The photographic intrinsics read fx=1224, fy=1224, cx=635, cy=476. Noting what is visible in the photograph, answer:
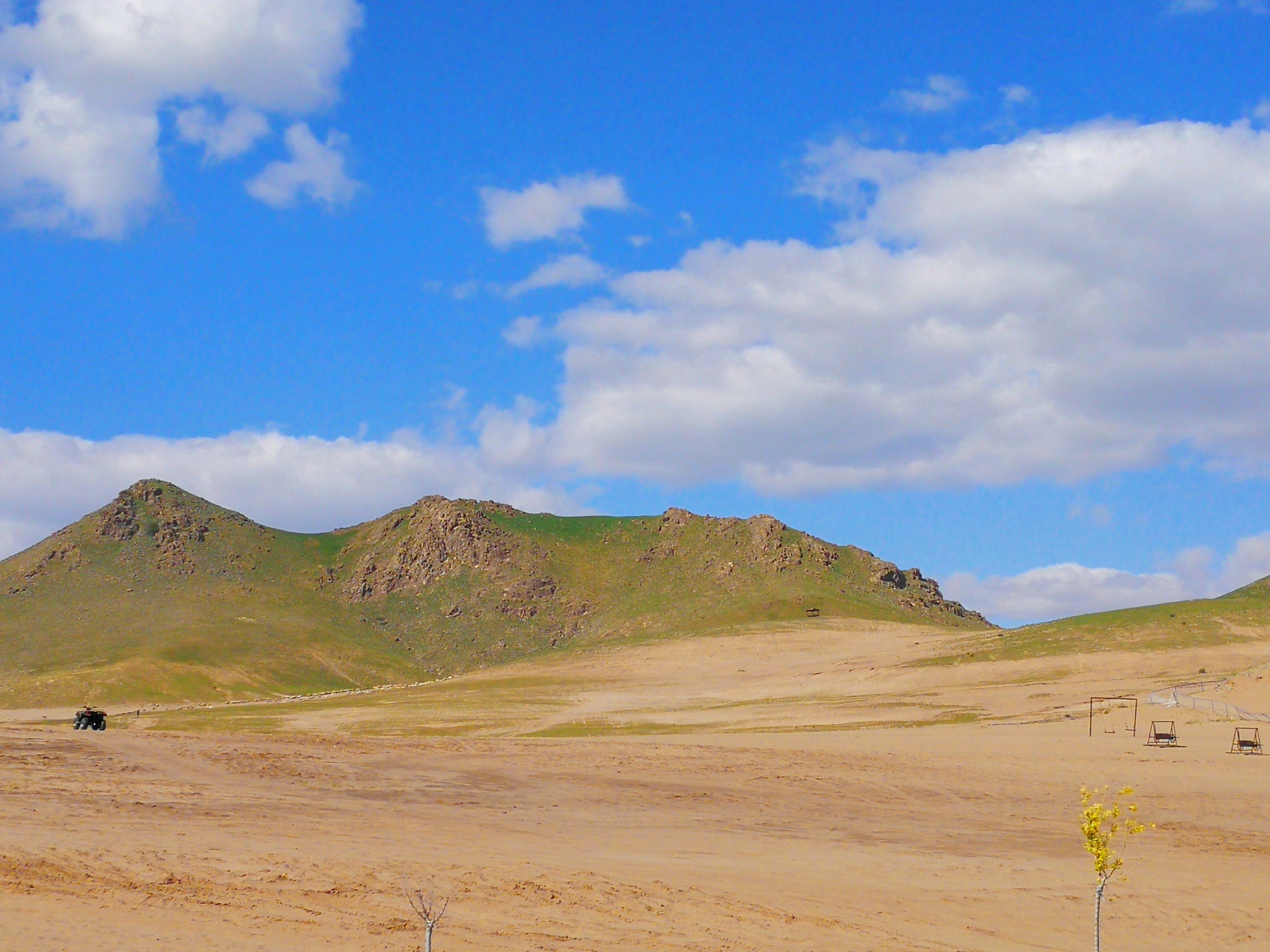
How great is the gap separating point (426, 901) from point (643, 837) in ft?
26.4

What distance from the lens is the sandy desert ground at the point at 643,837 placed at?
658 inches

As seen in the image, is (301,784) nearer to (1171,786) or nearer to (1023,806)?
(1023,806)

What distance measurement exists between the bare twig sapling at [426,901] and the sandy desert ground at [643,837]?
7.0 inches

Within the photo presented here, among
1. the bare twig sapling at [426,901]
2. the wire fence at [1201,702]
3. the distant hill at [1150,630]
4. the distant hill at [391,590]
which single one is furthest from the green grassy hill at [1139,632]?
the bare twig sapling at [426,901]

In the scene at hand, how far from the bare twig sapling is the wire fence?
36.2 metres

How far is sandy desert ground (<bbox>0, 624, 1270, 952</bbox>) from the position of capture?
54.8 ft

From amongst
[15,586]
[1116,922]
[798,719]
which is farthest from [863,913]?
[15,586]

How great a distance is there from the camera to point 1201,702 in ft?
157

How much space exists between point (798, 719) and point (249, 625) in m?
88.3

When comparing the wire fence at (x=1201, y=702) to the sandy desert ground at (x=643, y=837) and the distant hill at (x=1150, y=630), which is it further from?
the distant hill at (x=1150, y=630)

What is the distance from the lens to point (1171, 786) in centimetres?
3244

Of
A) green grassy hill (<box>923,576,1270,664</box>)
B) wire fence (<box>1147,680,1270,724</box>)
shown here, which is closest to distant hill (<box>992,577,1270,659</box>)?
green grassy hill (<box>923,576,1270,664</box>)

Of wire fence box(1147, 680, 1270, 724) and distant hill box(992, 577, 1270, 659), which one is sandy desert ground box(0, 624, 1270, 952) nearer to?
wire fence box(1147, 680, 1270, 724)

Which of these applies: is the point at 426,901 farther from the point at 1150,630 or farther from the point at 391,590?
the point at 391,590
